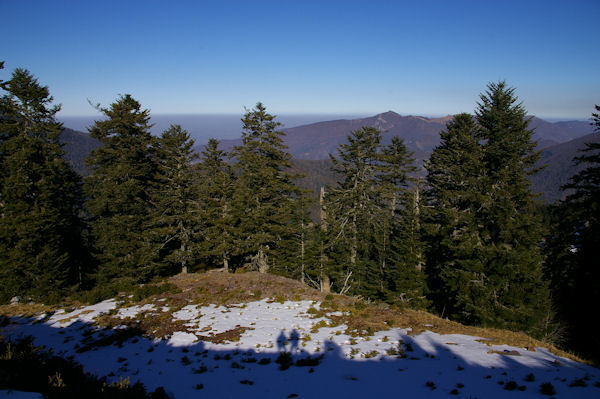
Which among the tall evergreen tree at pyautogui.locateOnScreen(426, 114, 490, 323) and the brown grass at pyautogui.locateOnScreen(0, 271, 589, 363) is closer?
the brown grass at pyautogui.locateOnScreen(0, 271, 589, 363)

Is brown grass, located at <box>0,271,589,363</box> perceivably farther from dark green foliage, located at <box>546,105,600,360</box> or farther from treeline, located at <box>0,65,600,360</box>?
dark green foliage, located at <box>546,105,600,360</box>

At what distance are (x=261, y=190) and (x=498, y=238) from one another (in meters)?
16.8

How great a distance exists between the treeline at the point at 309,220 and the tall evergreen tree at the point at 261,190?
12cm

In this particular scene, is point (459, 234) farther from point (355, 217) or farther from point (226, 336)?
point (226, 336)

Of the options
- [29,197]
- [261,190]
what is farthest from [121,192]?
[261,190]

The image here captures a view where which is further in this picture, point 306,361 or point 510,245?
point 510,245

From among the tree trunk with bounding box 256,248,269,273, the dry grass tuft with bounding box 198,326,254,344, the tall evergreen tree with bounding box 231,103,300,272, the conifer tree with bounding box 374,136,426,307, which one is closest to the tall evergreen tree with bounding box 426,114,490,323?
the conifer tree with bounding box 374,136,426,307

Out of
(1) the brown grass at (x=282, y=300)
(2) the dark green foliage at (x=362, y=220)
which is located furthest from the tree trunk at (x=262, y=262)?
(2) the dark green foliage at (x=362, y=220)

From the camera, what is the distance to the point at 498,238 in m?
18.5

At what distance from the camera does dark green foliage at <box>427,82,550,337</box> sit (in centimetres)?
1762

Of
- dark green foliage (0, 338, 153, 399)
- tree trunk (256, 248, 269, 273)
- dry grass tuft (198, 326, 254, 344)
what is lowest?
tree trunk (256, 248, 269, 273)

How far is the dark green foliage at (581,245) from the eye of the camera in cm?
1441

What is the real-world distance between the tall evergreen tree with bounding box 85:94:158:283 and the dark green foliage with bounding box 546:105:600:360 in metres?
27.8

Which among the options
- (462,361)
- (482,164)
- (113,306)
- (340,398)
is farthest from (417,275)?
(113,306)
